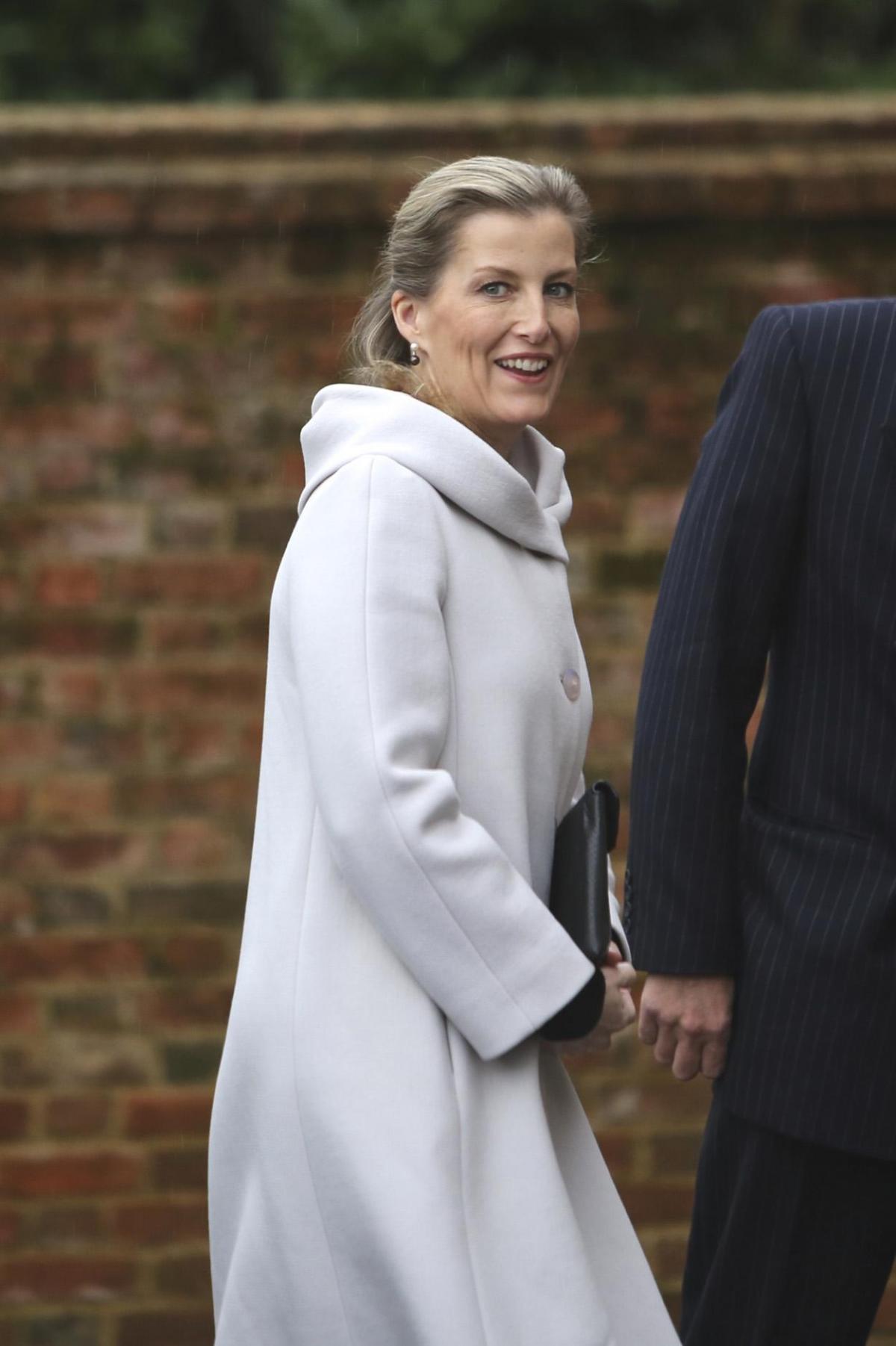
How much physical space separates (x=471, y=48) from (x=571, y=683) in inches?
261

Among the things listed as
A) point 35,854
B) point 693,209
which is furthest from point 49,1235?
point 693,209

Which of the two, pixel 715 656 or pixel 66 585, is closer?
pixel 715 656

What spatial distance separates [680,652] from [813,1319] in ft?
2.79

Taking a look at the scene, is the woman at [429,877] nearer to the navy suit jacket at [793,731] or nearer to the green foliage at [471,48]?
the navy suit jacket at [793,731]

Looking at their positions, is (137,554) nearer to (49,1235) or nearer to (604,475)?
(604,475)

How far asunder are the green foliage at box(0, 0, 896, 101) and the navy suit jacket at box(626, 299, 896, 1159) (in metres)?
6.11

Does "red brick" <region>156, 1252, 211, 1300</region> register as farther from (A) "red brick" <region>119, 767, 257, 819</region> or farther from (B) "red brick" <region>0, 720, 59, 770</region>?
(B) "red brick" <region>0, 720, 59, 770</region>

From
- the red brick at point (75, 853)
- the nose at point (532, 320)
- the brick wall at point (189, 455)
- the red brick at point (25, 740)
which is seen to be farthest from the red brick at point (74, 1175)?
the nose at point (532, 320)

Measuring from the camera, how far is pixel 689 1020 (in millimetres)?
2523

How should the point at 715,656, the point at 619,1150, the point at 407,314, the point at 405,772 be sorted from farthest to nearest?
the point at 619,1150
the point at 715,656
the point at 407,314
the point at 405,772

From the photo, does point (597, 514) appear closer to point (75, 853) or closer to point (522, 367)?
point (75, 853)

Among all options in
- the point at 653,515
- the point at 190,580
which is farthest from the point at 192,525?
the point at 653,515

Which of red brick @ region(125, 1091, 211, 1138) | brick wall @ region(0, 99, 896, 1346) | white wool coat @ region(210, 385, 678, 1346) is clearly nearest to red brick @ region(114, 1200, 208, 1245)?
brick wall @ region(0, 99, 896, 1346)

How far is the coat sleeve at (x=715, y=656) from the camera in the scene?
2455 mm
